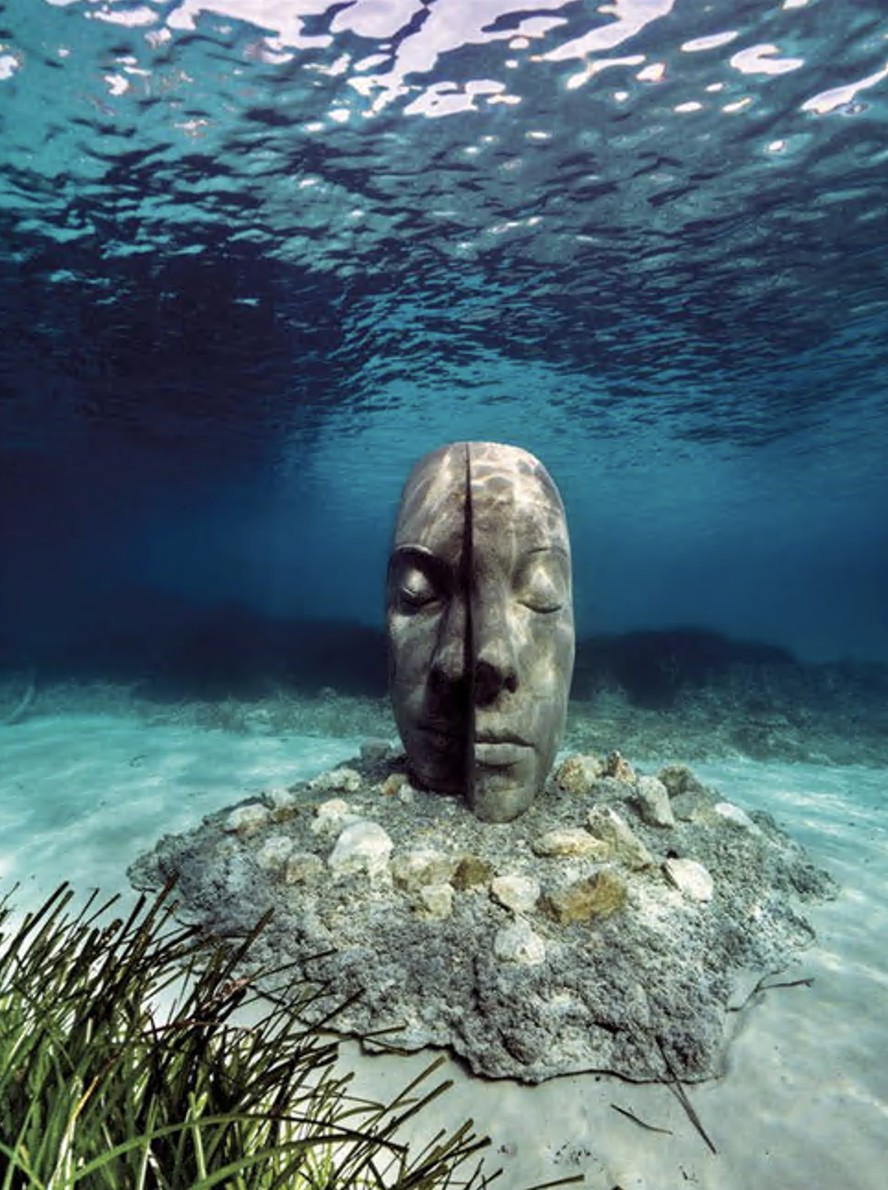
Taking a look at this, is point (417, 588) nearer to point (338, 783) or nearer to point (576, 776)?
point (338, 783)

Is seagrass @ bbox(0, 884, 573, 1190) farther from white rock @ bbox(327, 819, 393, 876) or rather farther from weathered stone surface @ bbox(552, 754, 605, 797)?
weathered stone surface @ bbox(552, 754, 605, 797)

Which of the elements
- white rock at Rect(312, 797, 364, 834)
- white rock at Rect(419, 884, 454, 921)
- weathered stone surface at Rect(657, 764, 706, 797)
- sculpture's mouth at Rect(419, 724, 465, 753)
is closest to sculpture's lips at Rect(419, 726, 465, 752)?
sculpture's mouth at Rect(419, 724, 465, 753)

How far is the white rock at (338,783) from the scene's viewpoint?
20.0 ft

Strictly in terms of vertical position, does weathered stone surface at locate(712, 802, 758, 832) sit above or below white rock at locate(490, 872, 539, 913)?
below

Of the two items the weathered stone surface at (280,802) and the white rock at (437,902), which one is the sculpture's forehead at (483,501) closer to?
the weathered stone surface at (280,802)

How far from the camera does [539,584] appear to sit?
17.7 ft

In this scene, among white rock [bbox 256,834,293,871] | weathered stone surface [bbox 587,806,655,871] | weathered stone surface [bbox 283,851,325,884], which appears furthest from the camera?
white rock [bbox 256,834,293,871]

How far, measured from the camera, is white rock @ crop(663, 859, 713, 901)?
163 inches

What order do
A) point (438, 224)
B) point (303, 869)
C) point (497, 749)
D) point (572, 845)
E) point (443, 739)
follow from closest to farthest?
point (303, 869), point (572, 845), point (497, 749), point (443, 739), point (438, 224)

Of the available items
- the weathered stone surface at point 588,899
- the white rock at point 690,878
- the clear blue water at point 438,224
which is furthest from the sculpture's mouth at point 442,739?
the clear blue water at point 438,224

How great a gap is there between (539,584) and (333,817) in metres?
2.54

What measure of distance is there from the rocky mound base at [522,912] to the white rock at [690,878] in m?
0.01

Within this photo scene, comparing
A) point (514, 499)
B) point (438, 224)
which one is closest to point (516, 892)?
point (514, 499)

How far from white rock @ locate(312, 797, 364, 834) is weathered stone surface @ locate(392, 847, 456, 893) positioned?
0.76 m
